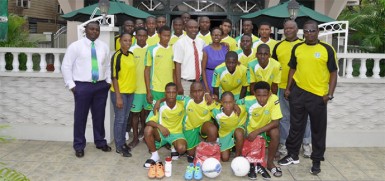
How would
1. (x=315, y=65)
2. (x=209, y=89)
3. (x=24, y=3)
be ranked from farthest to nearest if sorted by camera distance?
(x=24, y=3) → (x=209, y=89) → (x=315, y=65)

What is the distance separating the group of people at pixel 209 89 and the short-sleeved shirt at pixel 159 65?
1cm

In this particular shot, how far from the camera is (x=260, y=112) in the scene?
213 inches

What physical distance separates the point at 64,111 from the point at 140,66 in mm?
1660

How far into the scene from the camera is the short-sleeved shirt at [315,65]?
17.0 feet

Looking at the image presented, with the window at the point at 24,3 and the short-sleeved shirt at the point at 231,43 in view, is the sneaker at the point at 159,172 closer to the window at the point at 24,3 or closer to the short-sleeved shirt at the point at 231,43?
the short-sleeved shirt at the point at 231,43

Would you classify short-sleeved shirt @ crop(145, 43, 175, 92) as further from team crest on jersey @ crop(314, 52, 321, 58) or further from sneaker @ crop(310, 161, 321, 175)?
sneaker @ crop(310, 161, 321, 175)

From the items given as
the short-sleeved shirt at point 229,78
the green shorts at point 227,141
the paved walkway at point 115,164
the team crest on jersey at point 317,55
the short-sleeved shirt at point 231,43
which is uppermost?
the short-sleeved shirt at point 231,43

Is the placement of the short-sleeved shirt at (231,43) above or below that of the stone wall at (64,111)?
above

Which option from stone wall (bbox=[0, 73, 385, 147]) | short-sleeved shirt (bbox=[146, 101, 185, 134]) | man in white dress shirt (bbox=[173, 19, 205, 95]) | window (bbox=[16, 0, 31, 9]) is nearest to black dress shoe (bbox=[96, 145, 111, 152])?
stone wall (bbox=[0, 73, 385, 147])

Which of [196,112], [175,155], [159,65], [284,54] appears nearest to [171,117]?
[196,112]

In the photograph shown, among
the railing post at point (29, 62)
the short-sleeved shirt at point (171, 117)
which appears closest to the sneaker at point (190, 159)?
the short-sleeved shirt at point (171, 117)

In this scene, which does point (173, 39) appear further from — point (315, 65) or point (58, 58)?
point (315, 65)

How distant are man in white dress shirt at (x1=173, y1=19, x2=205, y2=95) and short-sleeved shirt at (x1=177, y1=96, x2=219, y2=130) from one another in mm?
466

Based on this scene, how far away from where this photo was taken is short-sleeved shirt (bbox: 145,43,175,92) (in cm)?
606
